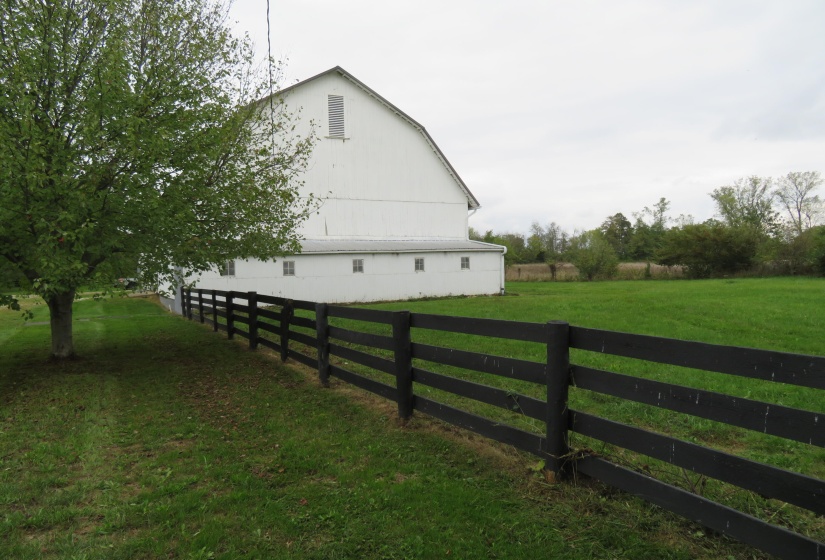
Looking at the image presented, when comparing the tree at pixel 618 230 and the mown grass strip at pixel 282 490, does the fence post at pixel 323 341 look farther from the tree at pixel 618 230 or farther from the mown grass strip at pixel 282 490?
the tree at pixel 618 230

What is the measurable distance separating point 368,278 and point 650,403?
21.7m

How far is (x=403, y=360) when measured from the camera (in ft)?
18.2

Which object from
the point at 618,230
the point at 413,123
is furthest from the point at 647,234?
the point at 413,123

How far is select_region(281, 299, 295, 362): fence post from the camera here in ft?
28.7

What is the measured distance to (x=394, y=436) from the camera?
5.20 metres

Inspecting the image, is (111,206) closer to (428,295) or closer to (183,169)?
(183,169)

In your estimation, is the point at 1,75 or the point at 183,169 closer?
the point at 1,75

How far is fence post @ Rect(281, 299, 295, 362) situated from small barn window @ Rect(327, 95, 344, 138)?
1782cm

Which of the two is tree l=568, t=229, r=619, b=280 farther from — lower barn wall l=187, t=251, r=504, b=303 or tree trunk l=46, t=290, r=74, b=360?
tree trunk l=46, t=290, r=74, b=360

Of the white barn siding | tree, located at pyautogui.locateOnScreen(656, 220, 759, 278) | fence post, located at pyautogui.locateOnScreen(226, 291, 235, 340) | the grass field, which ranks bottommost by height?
the grass field

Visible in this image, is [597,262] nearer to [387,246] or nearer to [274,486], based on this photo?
[387,246]

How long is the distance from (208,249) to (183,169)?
1.42m

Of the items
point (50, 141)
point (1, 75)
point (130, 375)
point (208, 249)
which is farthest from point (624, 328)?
point (1, 75)

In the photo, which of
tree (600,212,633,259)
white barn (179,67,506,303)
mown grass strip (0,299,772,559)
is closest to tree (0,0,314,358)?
mown grass strip (0,299,772,559)
